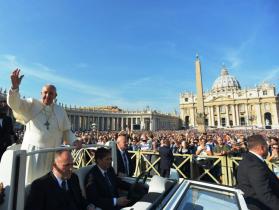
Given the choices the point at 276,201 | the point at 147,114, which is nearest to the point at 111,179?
the point at 276,201

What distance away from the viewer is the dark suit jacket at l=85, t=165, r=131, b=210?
114 inches

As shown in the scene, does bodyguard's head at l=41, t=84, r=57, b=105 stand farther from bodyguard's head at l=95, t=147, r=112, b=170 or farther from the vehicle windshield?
the vehicle windshield

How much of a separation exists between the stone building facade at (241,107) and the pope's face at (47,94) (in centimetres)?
9033

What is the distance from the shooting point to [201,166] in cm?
804

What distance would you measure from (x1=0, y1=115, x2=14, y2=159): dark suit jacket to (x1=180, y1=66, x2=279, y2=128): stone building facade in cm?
8985

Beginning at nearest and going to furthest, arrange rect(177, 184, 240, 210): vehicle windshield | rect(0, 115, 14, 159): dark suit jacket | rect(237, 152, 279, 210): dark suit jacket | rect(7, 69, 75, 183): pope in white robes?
rect(177, 184, 240, 210): vehicle windshield → rect(237, 152, 279, 210): dark suit jacket → rect(7, 69, 75, 183): pope in white robes → rect(0, 115, 14, 159): dark suit jacket

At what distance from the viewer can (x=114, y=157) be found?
3.94 m

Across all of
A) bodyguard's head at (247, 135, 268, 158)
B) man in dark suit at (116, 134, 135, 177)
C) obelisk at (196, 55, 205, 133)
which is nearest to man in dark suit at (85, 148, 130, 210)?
man in dark suit at (116, 134, 135, 177)

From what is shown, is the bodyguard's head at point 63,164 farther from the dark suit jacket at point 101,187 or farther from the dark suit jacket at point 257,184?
the dark suit jacket at point 257,184

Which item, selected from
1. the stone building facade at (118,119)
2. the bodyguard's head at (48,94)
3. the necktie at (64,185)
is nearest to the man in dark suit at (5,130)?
the bodyguard's head at (48,94)

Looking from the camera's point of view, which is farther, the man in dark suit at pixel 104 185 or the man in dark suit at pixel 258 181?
the man in dark suit at pixel 104 185

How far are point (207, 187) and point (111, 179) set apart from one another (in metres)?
1.43

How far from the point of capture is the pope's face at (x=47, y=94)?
3215 mm

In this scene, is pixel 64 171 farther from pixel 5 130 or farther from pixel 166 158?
pixel 166 158
